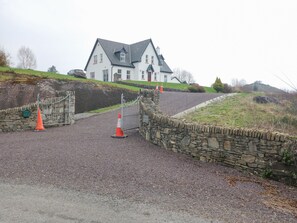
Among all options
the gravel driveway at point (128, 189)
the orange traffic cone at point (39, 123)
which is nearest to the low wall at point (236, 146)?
the gravel driveway at point (128, 189)

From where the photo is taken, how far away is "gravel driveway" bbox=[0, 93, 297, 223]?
3817mm

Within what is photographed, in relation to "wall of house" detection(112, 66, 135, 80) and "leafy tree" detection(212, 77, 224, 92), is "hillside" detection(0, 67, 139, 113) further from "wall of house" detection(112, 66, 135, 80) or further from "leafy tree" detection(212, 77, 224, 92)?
"wall of house" detection(112, 66, 135, 80)

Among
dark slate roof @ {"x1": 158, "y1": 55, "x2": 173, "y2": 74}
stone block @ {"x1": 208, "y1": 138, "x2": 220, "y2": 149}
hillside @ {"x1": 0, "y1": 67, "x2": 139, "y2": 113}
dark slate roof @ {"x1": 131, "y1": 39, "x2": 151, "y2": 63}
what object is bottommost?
stone block @ {"x1": 208, "y1": 138, "x2": 220, "y2": 149}

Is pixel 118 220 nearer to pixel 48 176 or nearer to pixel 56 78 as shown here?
pixel 48 176

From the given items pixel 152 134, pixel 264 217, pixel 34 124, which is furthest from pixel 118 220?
pixel 34 124

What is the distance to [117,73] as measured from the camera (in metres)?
40.1

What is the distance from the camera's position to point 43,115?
11969mm

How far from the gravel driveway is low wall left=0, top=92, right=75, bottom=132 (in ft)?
12.7

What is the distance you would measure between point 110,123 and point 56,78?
26.9 feet

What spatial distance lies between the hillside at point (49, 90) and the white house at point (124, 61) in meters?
19.2

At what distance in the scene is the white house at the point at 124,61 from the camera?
4116 cm

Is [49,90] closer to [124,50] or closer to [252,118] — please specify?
[252,118]

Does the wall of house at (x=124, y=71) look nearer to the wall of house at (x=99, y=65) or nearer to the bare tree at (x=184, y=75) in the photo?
the wall of house at (x=99, y=65)

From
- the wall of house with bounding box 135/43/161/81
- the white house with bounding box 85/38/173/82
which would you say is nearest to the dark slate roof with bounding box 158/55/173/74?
the white house with bounding box 85/38/173/82
